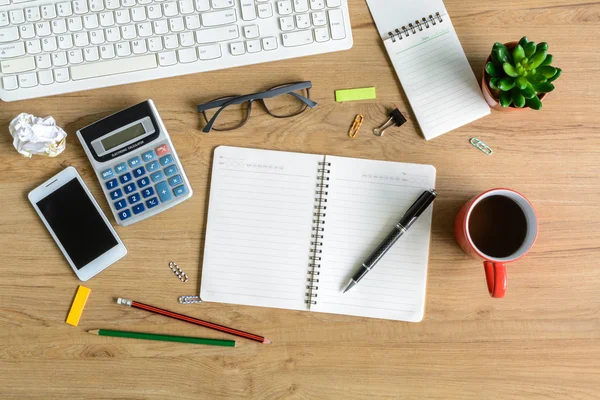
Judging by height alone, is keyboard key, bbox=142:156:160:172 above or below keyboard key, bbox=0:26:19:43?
below

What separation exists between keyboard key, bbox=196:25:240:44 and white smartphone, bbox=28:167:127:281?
0.98ft

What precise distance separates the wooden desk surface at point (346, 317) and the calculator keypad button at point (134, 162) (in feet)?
0.23

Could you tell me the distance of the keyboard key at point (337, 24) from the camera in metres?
0.76

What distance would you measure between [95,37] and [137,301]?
1.42 feet

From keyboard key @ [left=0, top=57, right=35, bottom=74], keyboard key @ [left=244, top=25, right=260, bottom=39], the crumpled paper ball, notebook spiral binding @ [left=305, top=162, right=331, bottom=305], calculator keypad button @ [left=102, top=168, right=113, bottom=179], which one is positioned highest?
keyboard key @ [left=244, top=25, right=260, bottom=39]

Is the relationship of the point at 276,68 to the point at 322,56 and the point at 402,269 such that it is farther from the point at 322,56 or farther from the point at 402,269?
the point at 402,269

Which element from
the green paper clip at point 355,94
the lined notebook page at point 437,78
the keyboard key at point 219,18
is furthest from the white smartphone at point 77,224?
the lined notebook page at point 437,78

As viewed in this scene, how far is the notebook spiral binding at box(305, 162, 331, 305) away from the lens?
0.78 metres

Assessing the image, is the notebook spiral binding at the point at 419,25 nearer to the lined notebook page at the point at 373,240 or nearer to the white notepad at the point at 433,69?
the white notepad at the point at 433,69

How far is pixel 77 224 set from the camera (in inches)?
30.6

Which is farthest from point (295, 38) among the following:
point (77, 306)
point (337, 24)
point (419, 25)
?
point (77, 306)

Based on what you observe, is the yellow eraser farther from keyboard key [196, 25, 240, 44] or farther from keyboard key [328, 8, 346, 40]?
keyboard key [328, 8, 346, 40]

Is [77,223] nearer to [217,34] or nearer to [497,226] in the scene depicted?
[217,34]

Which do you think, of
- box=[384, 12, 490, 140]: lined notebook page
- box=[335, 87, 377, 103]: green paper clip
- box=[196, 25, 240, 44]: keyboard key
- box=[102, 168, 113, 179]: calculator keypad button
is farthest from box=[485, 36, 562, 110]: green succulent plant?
box=[102, 168, 113, 179]: calculator keypad button
